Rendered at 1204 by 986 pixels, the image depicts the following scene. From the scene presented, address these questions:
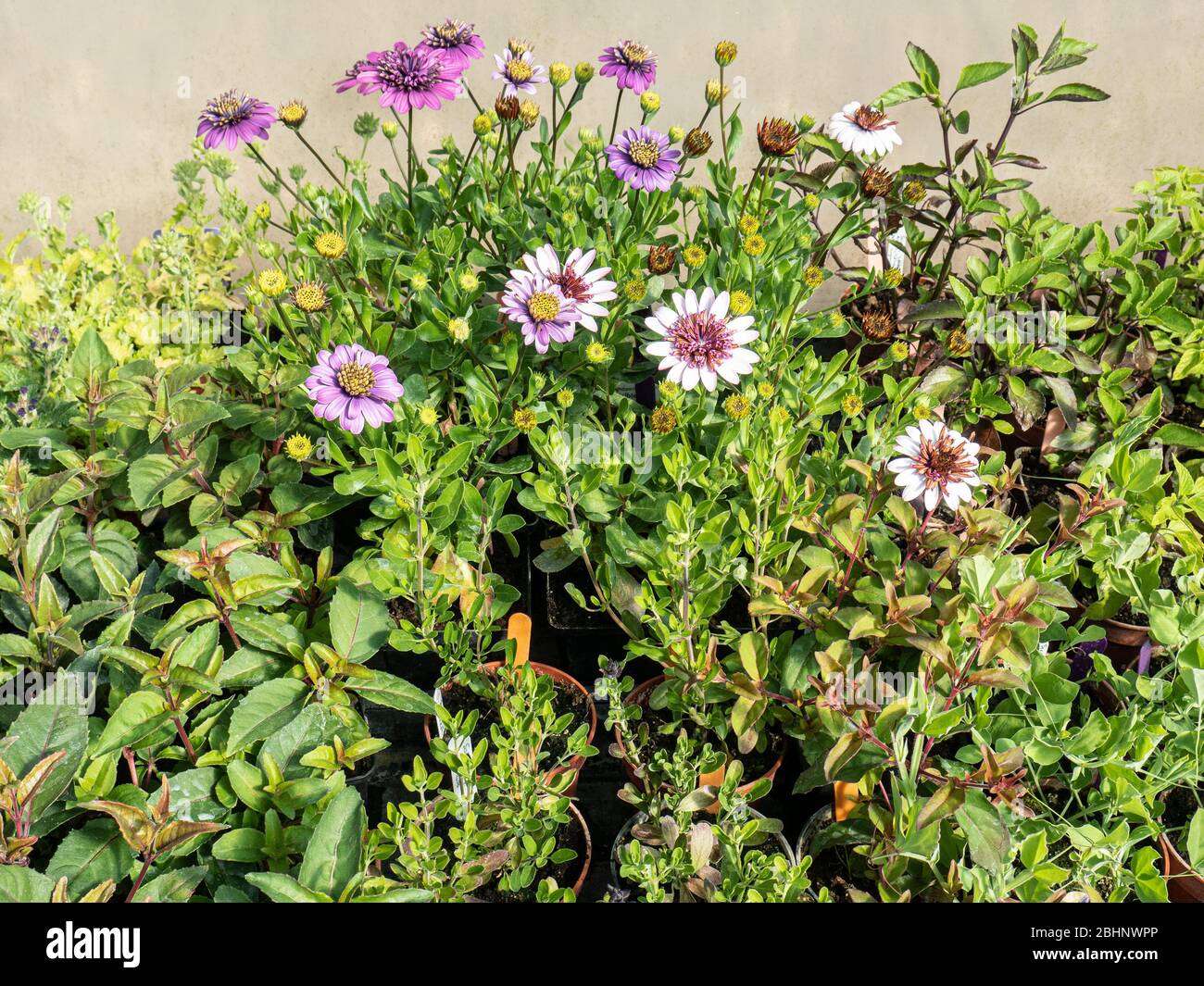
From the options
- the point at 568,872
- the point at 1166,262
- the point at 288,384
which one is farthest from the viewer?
the point at 1166,262

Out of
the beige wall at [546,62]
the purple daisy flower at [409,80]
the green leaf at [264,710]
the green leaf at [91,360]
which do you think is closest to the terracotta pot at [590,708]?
the green leaf at [264,710]

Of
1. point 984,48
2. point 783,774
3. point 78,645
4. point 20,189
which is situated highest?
point 984,48

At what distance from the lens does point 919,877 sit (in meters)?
1.31

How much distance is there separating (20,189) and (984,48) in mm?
3405

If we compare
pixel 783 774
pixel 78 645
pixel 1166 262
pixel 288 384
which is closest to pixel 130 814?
→ pixel 78 645

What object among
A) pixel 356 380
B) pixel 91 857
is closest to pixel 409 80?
pixel 356 380

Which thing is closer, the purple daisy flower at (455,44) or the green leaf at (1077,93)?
the purple daisy flower at (455,44)

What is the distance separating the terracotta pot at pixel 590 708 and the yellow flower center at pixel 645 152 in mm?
935

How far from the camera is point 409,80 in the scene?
5.56ft

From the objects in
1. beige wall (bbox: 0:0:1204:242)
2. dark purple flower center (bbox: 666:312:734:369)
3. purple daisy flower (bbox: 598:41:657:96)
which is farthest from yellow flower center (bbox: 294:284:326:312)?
beige wall (bbox: 0:0:1204:242)

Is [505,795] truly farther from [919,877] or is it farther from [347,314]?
[347,314]

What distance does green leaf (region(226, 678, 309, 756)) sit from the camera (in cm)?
137

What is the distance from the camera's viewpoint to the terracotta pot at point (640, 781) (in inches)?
57.4

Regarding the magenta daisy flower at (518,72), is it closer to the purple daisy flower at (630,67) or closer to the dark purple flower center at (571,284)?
the purple daisy flower at (630,67)
